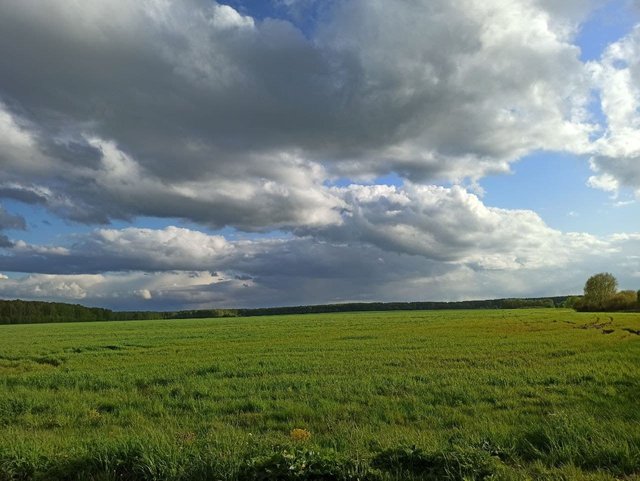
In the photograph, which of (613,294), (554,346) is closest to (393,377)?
(554,346)

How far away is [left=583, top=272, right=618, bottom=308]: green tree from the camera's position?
118m

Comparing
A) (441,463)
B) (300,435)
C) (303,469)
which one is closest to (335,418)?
(300,435)

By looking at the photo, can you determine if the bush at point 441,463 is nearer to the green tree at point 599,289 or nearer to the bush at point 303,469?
the bush at point 303,469

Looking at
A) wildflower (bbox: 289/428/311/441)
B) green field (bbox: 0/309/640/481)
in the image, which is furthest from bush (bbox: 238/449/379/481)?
wildflower (bbox: 289/428/311/441)

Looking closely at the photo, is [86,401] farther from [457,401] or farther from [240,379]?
[457,401]

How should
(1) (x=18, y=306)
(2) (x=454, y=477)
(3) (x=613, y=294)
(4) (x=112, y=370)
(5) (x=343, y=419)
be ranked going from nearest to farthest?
(2) (x=454, y=477)
(5) (x=343, y=419)
(4) (x=112, y=370)
(3) (x=613, y=294)
(1) (x=18, y=306)

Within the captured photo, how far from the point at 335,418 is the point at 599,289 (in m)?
132

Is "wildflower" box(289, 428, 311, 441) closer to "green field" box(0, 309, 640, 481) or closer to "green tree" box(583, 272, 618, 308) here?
"green field" box(0, 309, 640, 481)

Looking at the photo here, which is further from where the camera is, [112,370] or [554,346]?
[554,346]

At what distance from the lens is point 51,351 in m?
32.6

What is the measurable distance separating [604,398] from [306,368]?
1066cm

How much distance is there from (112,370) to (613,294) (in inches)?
5058

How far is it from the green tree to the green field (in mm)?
110598

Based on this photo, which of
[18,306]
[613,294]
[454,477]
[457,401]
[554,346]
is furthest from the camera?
[18,306]
